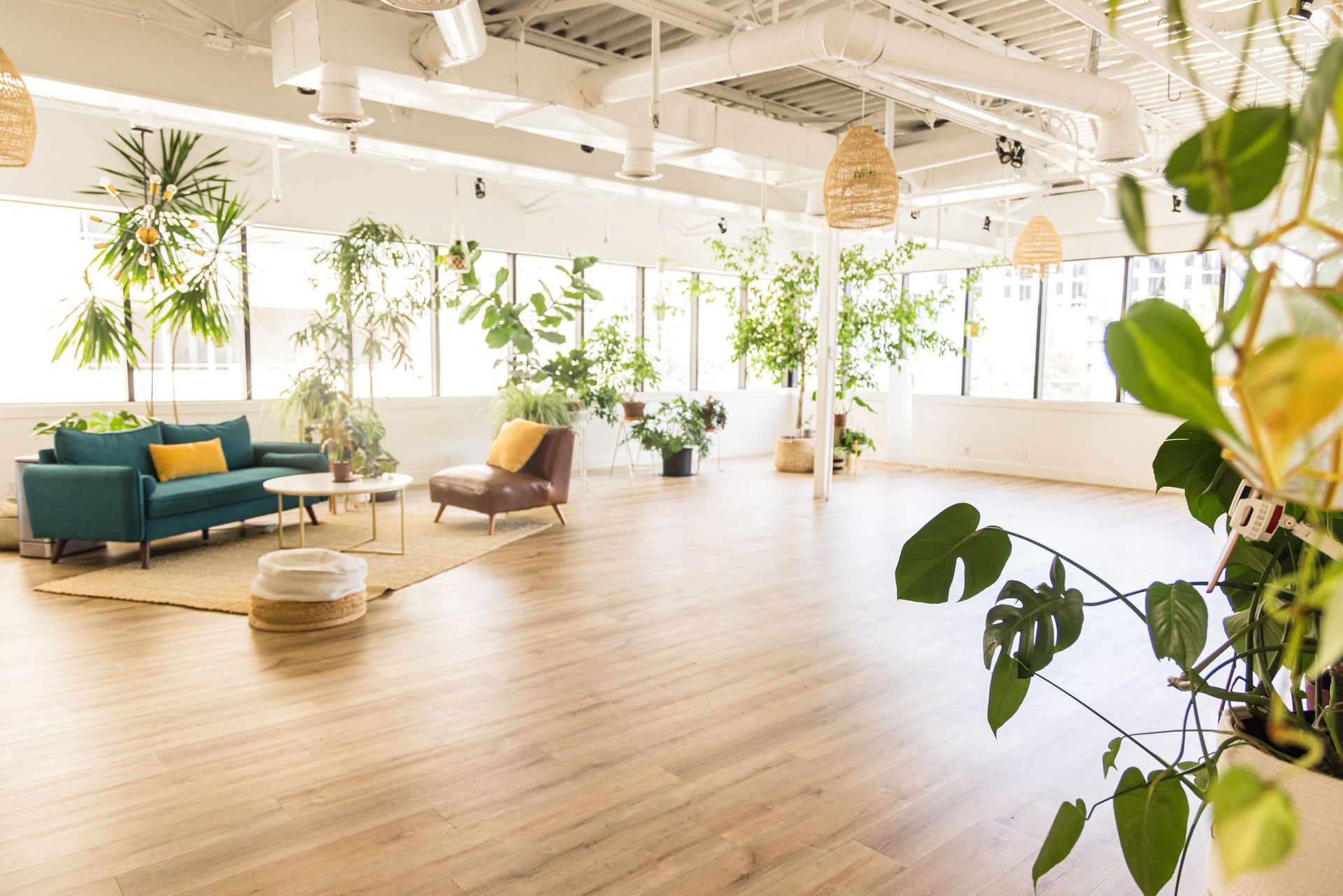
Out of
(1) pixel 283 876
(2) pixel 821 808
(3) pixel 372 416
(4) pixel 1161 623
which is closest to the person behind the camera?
(4) pixel 1161 623

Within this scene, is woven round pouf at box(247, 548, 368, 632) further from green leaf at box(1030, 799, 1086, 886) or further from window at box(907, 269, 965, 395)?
window at box(907, 269, 965, 395)

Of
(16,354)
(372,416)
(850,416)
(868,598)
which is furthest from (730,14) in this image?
(850,416)

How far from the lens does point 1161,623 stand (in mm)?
1381

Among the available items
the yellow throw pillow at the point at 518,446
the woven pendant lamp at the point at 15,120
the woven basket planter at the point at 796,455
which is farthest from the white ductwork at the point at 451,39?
the woven basket planter at the point at 796,455

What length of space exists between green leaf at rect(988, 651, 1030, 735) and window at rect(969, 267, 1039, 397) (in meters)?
10.2

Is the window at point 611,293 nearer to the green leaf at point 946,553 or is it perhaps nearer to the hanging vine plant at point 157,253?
the hanging vine plant at point 157,253

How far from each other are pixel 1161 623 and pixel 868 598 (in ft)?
13.3

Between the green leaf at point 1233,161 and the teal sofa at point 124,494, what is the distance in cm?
633

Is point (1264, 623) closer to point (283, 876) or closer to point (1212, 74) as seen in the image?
point (283, 876)

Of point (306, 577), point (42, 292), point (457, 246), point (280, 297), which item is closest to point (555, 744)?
point (306, 577)

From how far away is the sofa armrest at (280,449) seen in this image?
24.3ft

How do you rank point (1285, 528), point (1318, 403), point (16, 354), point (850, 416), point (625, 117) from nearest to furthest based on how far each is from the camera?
1. point (1318, 403)
2. point (1285, 528)
3. point (625, 117)
4. point (16, 354)
5. point (850, 416)

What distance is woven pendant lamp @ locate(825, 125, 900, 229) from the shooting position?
5.28 meters

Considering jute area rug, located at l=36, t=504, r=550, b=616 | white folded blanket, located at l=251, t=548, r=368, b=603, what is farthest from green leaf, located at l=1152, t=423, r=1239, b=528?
jute area rug, located at l=36, t=504, r=550, b=616
